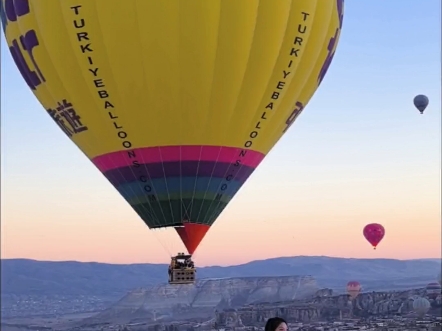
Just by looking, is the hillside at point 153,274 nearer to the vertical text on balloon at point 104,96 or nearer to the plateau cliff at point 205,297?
the plateau cliff at point 205,297

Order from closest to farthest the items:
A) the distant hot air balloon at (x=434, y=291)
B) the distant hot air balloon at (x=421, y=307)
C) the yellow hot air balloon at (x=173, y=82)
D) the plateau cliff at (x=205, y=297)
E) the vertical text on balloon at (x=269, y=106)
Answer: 1. the yellow hot air balloon at (x=173, y=82)
2. the vertical text on balloon at (x=269, y=106)
3. the distant hot air balloon at (x=421, y=307)
4. the distant hot air balloon at (x=434, y=291)
5. the plateau cliff at (x=205, y=297)

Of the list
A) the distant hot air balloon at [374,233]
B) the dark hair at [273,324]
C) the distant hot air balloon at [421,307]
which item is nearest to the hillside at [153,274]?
the distant hot air balloon at [421,307]

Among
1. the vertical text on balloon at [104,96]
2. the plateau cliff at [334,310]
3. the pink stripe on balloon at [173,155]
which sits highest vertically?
the plateau cliff at [334,310]

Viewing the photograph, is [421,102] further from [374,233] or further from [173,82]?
[173,82]

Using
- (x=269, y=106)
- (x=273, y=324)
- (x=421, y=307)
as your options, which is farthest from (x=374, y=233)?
(x=421, y=307)

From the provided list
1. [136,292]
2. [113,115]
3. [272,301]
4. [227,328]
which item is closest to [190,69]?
[113,115]

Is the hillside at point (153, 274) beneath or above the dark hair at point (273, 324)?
above

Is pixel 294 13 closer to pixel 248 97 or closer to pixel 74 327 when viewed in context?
pixel 248 97
